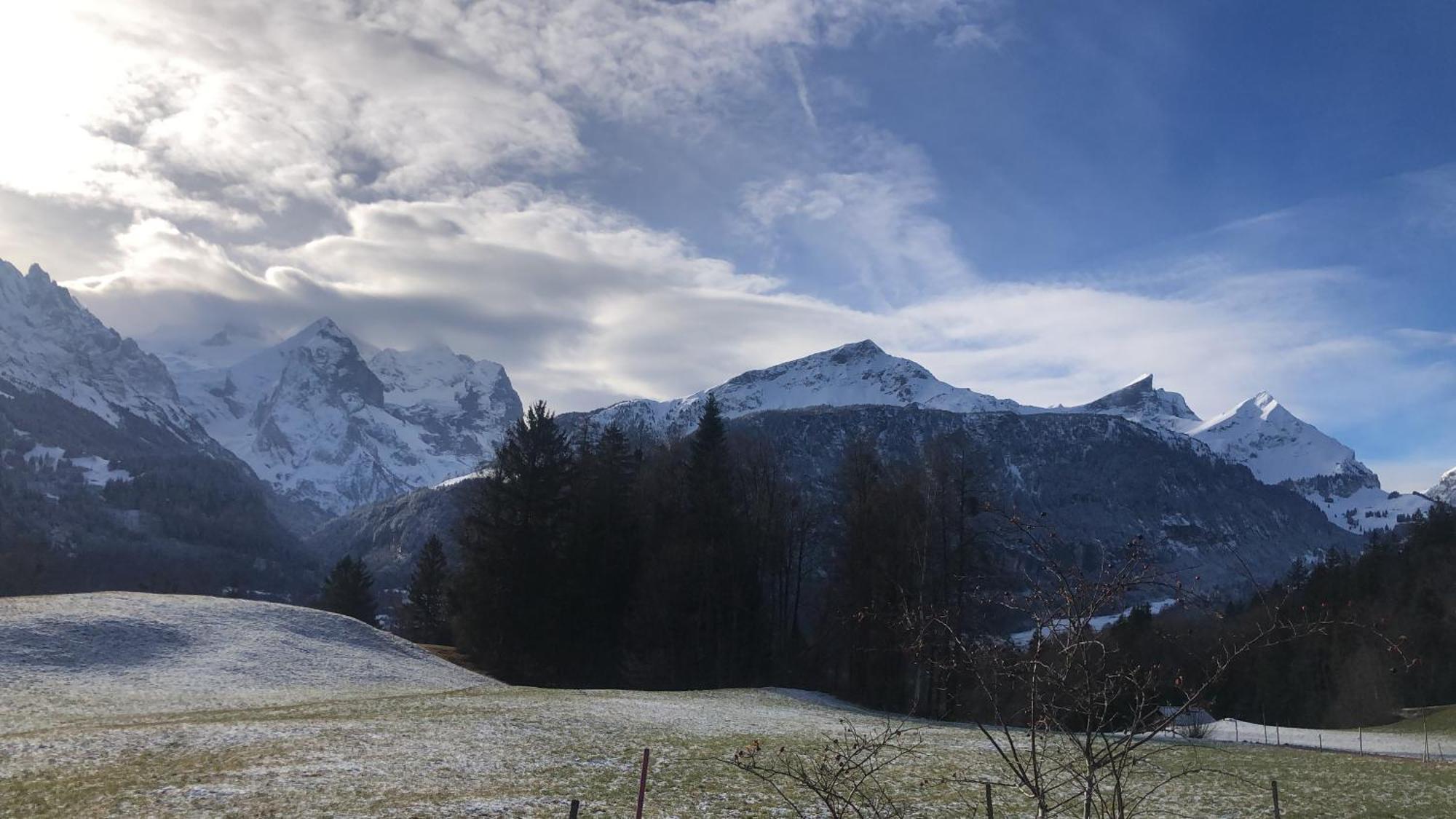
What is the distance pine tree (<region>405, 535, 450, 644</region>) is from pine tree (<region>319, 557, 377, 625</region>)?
4.59 metres

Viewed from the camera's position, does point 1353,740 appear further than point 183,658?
Yes

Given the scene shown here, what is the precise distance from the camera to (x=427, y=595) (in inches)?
2862

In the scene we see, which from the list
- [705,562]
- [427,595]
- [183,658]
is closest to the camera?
[183,658]

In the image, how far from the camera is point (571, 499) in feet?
170

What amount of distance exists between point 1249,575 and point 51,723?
27.5m

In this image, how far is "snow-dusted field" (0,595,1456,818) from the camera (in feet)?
49.4

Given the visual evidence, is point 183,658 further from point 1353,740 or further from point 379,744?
point 1353,740

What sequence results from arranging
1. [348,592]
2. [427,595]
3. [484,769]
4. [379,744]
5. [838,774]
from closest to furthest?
1. [838,774]
2. [484,769]
3. [379,744]
4. [427,595]
5. [348,592]

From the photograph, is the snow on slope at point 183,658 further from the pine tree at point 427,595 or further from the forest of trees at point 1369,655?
the forest of trees at point 1369,655

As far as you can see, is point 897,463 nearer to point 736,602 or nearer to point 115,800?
point 736,602

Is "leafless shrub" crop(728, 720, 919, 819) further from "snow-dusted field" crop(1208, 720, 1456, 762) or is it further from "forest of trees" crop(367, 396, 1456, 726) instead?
"snow-dusted field" crop(1208, 720, 1456, 762)

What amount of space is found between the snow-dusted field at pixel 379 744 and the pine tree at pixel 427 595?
99.7 feet

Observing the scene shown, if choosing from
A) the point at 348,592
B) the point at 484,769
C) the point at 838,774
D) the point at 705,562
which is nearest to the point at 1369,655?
the point at 705,562

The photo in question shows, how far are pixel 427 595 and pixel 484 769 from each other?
58.8 m
